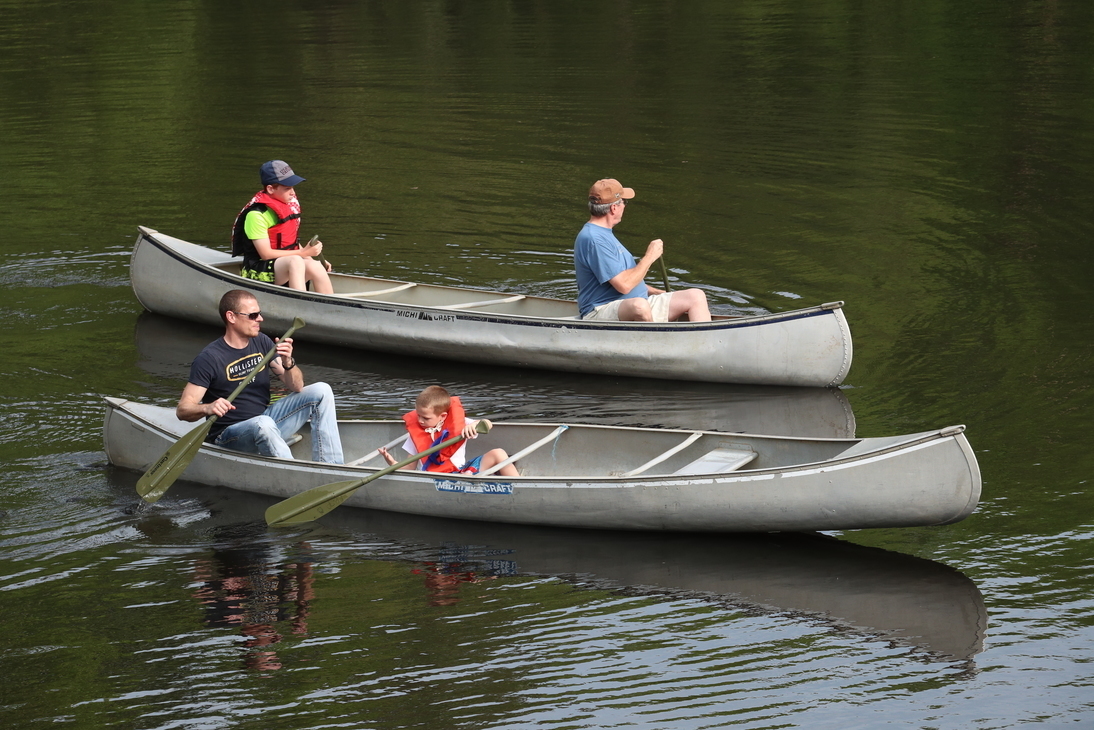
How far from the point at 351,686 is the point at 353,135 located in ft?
47.8

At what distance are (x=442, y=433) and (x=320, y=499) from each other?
812 mm

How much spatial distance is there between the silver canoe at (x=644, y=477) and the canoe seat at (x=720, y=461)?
0.04ft

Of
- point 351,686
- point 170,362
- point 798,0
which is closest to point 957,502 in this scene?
point 351,686

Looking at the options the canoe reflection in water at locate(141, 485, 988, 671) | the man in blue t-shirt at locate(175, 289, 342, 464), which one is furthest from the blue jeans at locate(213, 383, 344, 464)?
the canoe reflection in water at locate(141, 485, 988, 671)

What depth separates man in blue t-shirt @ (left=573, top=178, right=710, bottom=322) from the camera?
9961mm

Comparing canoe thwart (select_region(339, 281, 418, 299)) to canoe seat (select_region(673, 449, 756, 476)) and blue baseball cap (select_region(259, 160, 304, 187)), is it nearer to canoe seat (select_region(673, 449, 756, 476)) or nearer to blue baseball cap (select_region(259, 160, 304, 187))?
blue baseball cap (select_region(259, 160, 304, 187))

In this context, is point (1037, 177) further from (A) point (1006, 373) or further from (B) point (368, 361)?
(B) point (368, 361)

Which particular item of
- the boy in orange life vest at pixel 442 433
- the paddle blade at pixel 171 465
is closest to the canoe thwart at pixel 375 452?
the boy in orange life vest at pixel 442 433

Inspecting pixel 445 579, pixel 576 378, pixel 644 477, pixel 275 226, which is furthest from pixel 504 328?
pixel 445 579

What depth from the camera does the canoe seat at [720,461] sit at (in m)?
8.04

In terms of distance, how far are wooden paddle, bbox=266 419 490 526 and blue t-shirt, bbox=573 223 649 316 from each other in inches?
101

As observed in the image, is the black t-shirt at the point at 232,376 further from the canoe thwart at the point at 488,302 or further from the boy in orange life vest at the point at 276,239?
the canoe thwart at the point at 488,302

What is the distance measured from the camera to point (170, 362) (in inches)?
451

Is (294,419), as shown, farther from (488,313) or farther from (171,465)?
(488,313)
